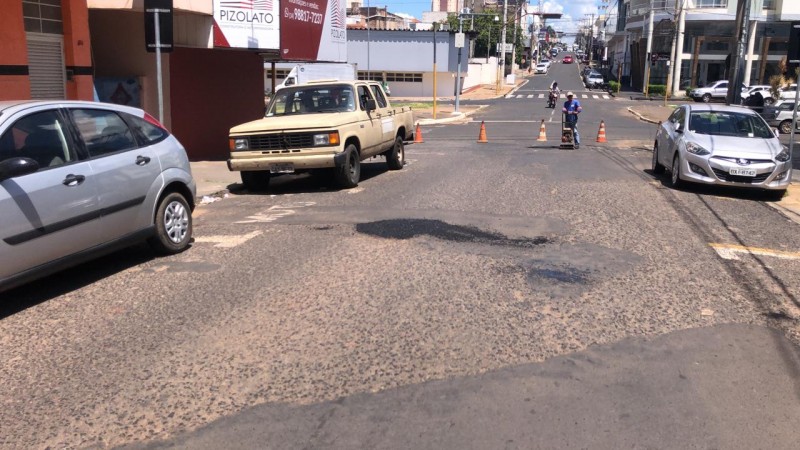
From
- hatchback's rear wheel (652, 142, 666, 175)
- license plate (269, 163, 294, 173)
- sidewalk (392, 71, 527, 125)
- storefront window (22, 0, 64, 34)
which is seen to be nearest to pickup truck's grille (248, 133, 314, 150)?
license plate (269, 163, 294, 173)

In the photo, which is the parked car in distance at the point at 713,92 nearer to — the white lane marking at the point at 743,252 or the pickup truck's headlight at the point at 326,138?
the pickup truck's headlight at the point at 326,138

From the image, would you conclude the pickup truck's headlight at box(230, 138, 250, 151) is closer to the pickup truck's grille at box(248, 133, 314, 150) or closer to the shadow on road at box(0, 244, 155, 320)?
the pickup truck's grille at box(248, 133, 314, 150)

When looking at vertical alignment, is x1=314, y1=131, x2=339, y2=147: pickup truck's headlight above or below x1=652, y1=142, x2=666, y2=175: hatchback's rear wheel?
above

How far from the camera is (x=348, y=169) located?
41.3ft

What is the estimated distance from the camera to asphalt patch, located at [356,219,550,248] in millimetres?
8633

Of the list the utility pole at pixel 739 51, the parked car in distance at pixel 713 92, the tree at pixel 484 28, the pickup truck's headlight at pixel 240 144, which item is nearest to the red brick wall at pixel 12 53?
the pickup truck's headlight at pixel 240 144

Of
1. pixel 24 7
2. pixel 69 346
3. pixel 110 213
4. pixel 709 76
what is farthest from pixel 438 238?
pixel 709 76

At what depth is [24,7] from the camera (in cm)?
1193

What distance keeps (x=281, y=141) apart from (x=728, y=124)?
27.7 feet

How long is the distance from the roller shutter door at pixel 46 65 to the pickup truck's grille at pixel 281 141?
362 cm

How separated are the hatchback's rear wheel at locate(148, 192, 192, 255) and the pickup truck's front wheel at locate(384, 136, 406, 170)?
7562mm

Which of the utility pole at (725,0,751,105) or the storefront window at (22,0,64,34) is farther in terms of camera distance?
the utility pole at (725,0,751,105)

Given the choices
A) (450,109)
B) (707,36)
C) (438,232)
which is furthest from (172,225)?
(707,36)

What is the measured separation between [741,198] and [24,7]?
41.2 feet
